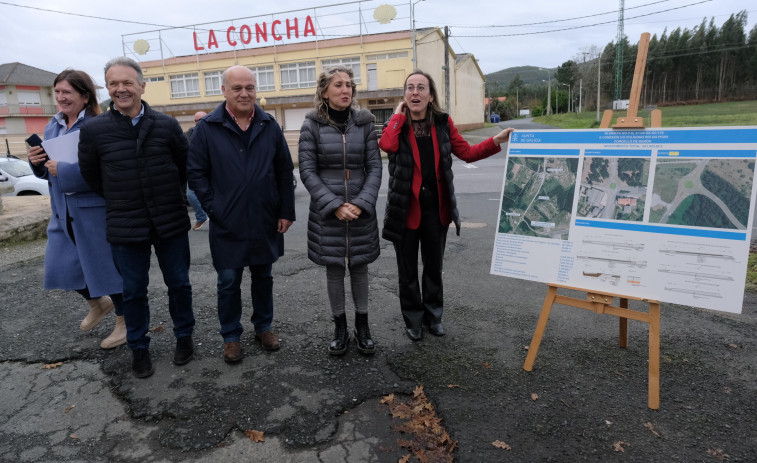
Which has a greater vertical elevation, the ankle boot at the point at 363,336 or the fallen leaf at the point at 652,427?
the ankle boot at the point at 363,336

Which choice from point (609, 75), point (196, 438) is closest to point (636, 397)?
point (196, 438)

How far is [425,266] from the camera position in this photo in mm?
3965

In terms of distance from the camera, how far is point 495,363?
11.3ft

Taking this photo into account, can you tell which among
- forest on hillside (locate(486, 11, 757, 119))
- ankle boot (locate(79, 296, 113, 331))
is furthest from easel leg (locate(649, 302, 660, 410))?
forest on hillside (locate(486, 11, 757, 119))

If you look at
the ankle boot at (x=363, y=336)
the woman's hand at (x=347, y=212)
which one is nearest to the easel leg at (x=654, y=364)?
the ankle boot at (x=363, y=336)

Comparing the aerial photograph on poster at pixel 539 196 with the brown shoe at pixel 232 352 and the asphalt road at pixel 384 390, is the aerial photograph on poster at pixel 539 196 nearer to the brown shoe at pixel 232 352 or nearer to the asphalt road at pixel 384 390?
the asphalt road at pixel 384 390

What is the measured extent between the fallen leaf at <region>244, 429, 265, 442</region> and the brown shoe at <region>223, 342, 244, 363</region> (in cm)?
88

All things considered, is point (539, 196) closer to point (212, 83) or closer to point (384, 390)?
point (384, 390)

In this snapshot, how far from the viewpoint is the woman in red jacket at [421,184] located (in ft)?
11.8

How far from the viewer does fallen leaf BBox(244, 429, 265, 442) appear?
2.63 metres

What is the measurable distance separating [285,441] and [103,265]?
221 cm

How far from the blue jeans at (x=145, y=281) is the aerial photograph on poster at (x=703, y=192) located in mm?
3264

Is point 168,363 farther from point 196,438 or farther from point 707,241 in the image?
point 707,241

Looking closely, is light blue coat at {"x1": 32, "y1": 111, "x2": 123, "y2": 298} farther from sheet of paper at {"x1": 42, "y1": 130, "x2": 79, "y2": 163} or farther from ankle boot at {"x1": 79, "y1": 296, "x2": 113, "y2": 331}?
ankle boot at {"x1": 79, "y1": 296, "x2": 113, "y2": 331}
